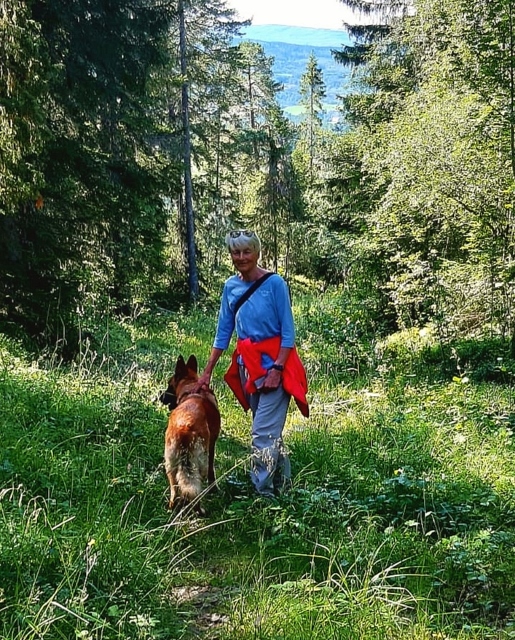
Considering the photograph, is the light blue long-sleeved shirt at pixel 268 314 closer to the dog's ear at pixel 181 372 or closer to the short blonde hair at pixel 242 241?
the short blonde hair at pixel 242 241

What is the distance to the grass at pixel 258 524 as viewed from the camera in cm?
294

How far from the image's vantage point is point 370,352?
10.5 meters

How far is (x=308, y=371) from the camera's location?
8.88 metres

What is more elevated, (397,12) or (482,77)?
(397,12)

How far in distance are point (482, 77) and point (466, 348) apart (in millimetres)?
4017

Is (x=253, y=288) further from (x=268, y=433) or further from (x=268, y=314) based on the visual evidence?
(x=268, y=433)

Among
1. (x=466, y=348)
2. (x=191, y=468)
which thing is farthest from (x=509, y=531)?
(x=466, y=348)

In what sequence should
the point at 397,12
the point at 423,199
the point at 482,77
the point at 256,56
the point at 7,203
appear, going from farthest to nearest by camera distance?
the point at 256,56 < the point at 397,12 < the point at 423,199 < the point at 482,77 < the point at 7,203

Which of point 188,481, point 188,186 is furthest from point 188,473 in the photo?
point 188,186

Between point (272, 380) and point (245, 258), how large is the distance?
3.10 feet

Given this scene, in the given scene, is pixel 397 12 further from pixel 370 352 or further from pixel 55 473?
pixel 55 473

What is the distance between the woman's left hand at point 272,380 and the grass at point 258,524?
840 mm

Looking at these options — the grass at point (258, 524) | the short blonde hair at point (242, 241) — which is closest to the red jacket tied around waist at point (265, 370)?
the short blonde hair at point (242, 241)

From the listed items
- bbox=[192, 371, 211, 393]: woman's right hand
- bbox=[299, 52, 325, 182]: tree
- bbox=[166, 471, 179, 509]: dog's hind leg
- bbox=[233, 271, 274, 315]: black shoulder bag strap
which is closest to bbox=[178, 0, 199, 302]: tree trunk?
bbox=[192, 371, 211, 393]: woman's right hand
